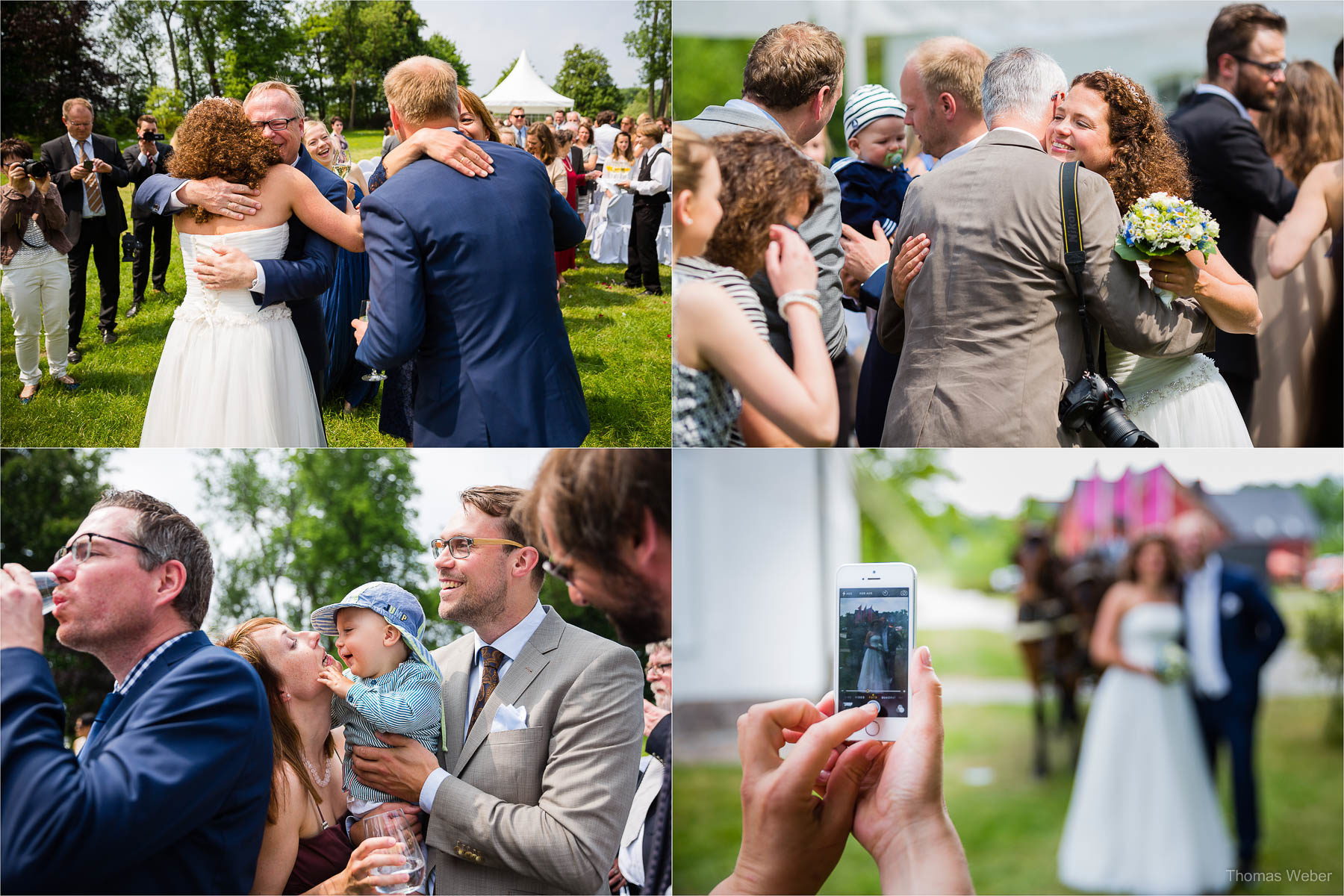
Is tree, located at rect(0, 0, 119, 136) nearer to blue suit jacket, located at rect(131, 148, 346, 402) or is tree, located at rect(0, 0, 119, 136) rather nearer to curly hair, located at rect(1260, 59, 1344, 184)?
blue suit jacket, located at rect(131, 148, 346, 402)

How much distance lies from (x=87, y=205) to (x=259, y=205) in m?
0.73

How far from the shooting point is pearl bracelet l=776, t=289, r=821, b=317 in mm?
3377

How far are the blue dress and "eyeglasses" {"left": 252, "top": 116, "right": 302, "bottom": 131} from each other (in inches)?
14.9

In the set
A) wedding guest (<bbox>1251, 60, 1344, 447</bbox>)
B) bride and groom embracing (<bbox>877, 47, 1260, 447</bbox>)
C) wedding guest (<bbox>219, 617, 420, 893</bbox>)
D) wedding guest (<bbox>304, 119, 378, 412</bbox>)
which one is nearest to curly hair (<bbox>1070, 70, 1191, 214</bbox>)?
bride and groom embracing (<bbox>877, 47, 1260, 447</bbox>)

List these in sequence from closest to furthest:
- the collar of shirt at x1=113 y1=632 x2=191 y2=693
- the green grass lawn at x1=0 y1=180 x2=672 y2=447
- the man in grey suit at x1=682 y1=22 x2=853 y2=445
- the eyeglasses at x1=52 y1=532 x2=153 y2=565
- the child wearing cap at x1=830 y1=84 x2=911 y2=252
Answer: the collar of shirt at x1=113 y1=632 x2=191 y2=693, the eyeglasses at x1=52 y1=532 x2=153 y2=565, the man in grey suit at x1=682 y1=22 x2=853 y2=445, the child wearing cap at x1=830 y1=84 x2=911 y2=252, the green grass lawn at x1=0 y1=180 x2=672 y2=447

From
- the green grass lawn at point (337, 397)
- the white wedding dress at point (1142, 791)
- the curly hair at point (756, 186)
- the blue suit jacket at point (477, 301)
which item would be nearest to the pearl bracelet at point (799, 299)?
the curly hair at point (756, 186)

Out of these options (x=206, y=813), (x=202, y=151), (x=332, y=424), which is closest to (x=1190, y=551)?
(x=332, y=424)

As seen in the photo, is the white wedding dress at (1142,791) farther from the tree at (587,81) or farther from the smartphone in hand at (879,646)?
the tree at (587,81)

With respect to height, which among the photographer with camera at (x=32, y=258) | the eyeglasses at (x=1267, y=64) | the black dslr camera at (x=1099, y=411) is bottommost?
the black dslr camera at (x=1099, y=411)

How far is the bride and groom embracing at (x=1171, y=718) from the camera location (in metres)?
4.13

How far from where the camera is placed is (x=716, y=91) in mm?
3535

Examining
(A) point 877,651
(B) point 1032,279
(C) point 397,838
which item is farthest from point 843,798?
(B) point 1032,279

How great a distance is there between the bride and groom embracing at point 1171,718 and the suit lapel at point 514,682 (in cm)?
235

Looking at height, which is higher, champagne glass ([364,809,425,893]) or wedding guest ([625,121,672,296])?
wedding guest ([625,121,672,296])
